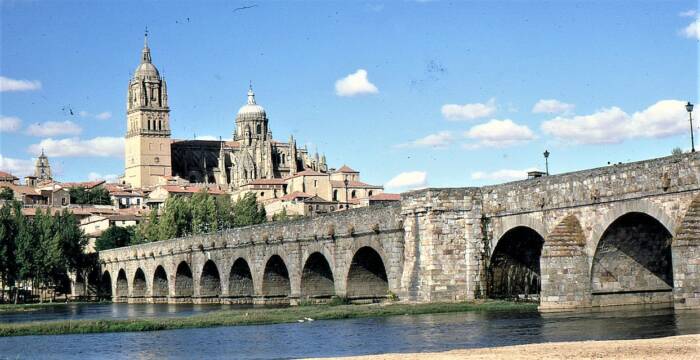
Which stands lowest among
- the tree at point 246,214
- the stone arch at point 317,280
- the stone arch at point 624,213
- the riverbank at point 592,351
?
the riverbank at point 592,351

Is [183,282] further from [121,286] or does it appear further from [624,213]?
[624,213]

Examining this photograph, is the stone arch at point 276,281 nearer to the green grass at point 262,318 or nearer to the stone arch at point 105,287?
the green grass at point 262,318

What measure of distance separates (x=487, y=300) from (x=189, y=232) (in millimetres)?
80906

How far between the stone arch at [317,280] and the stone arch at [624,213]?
23.9 m

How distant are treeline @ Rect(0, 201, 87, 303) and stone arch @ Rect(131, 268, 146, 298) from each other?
9685 mm

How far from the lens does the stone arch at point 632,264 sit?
41.1m

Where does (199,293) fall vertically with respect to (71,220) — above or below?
below

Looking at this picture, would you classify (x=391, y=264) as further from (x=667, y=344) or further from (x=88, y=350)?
(x=667, y=344)

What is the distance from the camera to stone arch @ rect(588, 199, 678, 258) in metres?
37.3

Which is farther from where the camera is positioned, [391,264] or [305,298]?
[305,298]

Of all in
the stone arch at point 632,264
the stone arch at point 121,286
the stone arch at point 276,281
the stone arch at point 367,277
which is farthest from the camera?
the stone arch at point 121,286

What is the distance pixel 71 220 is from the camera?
12331 cm

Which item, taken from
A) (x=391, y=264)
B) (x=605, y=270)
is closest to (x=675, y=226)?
(x=605, y=270)

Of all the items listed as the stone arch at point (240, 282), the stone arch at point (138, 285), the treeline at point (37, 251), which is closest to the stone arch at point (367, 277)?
the stone arch at point (240, 282)
